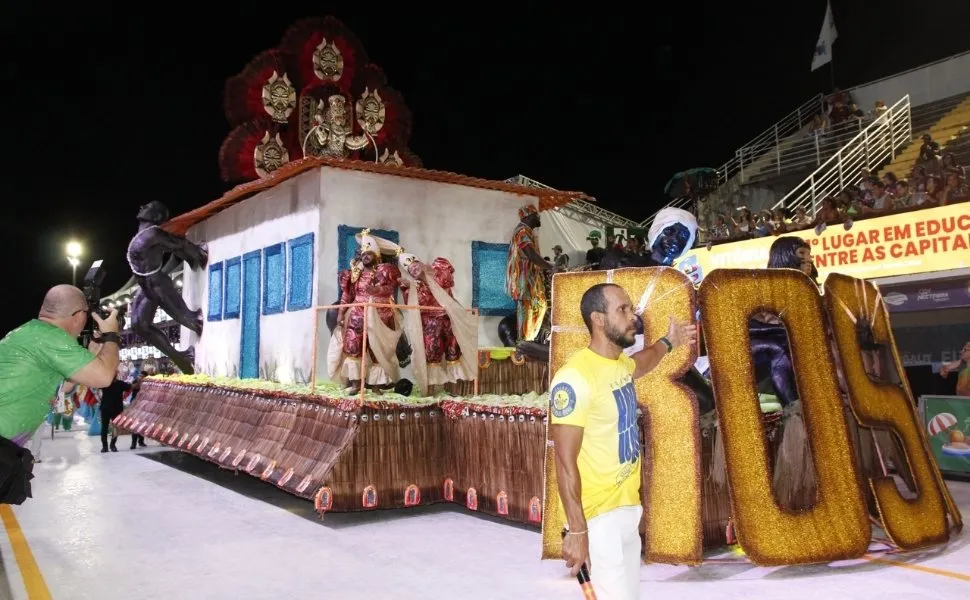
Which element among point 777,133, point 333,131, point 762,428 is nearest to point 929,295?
point 762,428

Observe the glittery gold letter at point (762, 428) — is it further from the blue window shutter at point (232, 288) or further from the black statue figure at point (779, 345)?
the blue window shutter at point (232, 288)

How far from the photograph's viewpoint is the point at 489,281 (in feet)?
37.2

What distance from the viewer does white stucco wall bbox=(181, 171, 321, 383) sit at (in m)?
10.2

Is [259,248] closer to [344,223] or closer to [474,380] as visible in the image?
[344,223]

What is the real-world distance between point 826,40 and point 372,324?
68.0 ft

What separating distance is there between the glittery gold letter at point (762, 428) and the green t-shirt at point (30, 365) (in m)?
4.58

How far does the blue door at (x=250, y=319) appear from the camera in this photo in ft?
38.6

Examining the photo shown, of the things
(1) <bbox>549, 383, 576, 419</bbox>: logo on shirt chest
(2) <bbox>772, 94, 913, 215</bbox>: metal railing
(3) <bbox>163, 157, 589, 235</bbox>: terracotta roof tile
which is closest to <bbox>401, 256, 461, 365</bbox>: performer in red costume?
(3) <bbox>163, 157, 589, 235</bbox>: terracotta roof tile

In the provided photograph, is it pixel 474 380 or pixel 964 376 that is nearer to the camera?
pixel 474 380

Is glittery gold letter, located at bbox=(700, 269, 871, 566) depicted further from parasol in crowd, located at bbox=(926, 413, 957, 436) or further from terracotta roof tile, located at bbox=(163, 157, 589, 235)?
terracotta roof tile, located at bbox=(163, 157, 589, 235)

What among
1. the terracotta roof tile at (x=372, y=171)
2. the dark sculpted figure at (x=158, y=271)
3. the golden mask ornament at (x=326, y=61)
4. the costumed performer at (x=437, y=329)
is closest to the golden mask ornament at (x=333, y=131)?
the golden mask ornament at (x=326, y=61)

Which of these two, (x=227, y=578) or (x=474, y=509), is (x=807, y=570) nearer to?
(x=474, y=509)

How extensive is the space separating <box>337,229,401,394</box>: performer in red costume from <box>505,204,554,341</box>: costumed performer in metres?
2.18

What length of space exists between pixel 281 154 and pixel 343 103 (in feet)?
5.09
